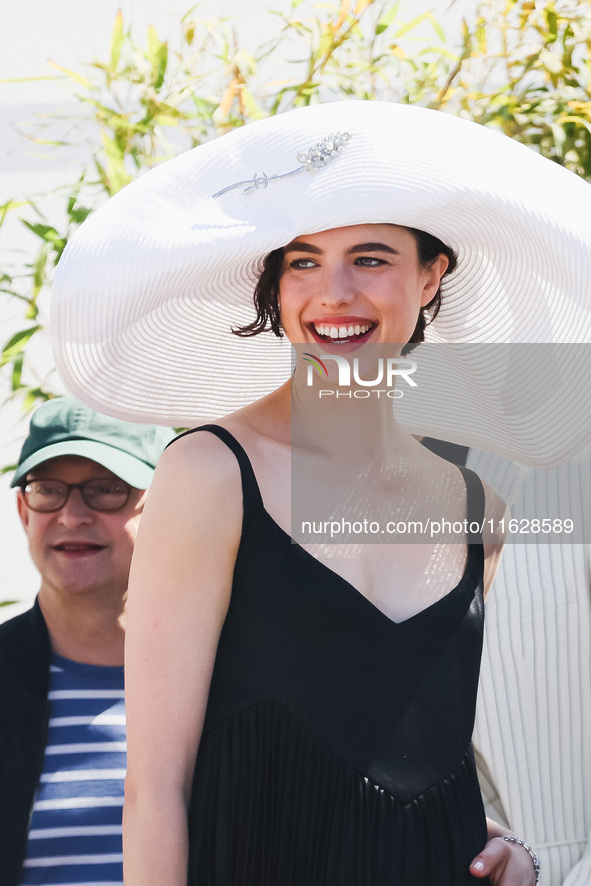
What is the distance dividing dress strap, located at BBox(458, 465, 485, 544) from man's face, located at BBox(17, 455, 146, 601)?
74 centimetres

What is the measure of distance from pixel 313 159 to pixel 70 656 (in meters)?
1.09

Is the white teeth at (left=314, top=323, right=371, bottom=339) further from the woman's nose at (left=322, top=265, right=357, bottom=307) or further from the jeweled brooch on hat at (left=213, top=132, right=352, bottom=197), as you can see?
the jeweled brooch on hat at (left=213, top=132, right=352, bottom=197)

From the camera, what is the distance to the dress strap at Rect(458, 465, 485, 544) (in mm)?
→ 1554

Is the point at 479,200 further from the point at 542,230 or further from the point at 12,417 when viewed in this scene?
the point at 12,417

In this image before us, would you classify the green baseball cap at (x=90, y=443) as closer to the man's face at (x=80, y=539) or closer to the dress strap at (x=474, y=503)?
the man's face at (x=80, y=539)

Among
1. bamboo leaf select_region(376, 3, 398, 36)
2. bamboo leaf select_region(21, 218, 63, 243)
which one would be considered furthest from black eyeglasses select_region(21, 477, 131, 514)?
bamboo leaf select_region(376, 3, 398, 36)

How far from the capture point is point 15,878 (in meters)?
1.80

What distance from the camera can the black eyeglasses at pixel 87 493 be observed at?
2.09 meters

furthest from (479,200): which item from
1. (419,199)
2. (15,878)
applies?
(15,878)

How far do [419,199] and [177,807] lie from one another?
758 mm

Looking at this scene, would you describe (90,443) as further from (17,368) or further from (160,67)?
(160,67)

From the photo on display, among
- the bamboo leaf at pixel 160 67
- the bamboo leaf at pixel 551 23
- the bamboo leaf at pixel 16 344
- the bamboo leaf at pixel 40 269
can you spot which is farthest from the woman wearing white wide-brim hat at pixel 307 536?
the bamboo leaf at pixel 551 23

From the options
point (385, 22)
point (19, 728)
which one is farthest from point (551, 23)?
point (19, 728)

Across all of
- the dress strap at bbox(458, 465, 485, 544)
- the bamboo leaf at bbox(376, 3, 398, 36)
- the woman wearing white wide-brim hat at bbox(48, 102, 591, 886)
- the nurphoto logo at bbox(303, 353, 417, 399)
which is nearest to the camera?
the woman wearing white wide-brim hat at bbox(48, 102, 591, 886)
